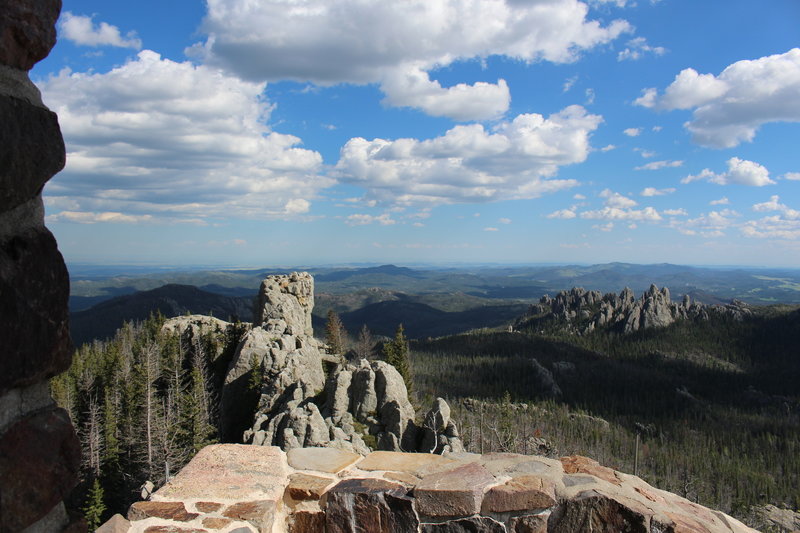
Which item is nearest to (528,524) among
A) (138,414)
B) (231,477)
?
(231,477)

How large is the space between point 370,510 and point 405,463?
119cm

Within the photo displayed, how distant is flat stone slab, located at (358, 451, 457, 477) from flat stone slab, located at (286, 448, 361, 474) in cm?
24

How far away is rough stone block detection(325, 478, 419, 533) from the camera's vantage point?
5.50 metres

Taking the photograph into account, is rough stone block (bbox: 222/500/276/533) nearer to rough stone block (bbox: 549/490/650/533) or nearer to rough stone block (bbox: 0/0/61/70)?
rough stone block (bbox: 549/490/650/533)

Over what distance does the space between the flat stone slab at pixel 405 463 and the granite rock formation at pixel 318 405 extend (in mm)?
18582

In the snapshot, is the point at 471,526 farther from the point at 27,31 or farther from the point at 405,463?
the point at 27,31

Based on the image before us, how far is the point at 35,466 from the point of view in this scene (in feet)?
8.39

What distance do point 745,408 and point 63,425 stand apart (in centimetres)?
17778

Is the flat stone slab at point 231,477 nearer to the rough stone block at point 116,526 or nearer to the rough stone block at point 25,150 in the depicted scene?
the rough stone block at point 116,526

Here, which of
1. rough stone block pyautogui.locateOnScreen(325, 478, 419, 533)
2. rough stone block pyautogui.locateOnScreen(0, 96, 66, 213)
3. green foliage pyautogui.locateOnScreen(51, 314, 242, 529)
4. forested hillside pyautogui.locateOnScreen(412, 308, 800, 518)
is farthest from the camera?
forested hillside pyautogui.locateOnScreen(412, 308, 800, 518)

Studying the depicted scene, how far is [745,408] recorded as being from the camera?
14350 centimetres

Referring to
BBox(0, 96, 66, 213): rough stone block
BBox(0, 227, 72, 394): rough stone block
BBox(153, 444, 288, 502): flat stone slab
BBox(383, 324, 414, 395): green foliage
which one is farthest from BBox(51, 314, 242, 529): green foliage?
BBox(0, 96, 66, 213): rough stone block

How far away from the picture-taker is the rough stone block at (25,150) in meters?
2.37

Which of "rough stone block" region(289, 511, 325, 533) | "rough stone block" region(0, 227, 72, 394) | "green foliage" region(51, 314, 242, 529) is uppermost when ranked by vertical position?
"rough stone block" region(0, 227, 72, 394)
